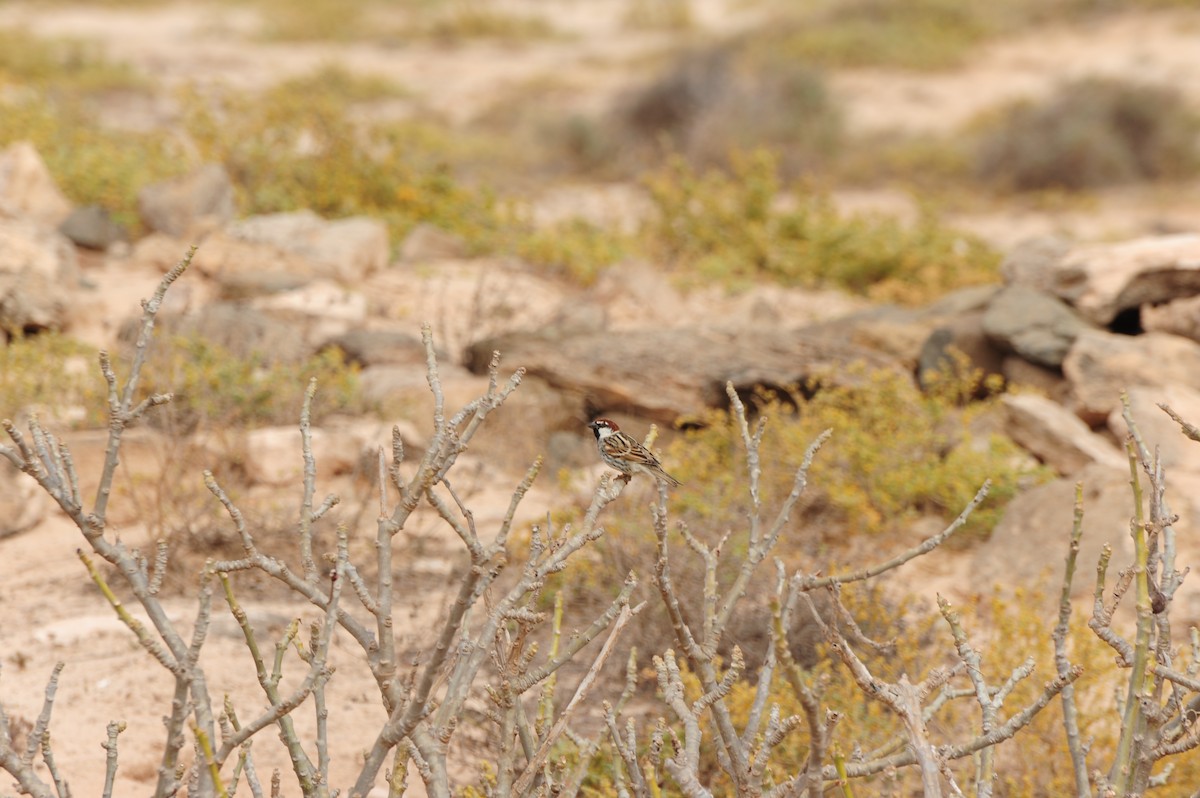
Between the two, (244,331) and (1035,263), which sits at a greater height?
(244,331)

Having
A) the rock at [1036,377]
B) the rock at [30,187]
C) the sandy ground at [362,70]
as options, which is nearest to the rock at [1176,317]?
the rock at [1036,377]

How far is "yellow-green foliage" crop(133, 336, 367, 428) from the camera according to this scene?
5391 millimetres

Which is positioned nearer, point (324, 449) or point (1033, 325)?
point (324, 449)

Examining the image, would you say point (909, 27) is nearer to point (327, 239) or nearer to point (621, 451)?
point (327, 239)

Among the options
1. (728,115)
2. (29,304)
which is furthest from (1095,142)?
(29,304)

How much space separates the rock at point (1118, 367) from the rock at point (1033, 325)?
0.16 metres

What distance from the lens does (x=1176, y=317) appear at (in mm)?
6254

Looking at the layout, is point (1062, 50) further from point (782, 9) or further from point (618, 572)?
point (618, 572)

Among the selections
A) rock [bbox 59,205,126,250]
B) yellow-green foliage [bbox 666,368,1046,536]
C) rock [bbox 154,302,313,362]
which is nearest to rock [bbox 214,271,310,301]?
rock [bbox 154,302,313,362]

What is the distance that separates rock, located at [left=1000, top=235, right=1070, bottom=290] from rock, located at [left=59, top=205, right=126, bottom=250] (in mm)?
5627

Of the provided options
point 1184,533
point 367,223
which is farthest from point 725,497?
point 367,223

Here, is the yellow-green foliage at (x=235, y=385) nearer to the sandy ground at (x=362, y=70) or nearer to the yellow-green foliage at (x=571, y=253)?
the sandy ground at (x=362, y=70)

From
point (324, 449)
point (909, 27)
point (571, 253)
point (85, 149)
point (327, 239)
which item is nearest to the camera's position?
point (324, 449)

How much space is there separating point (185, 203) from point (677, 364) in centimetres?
400
